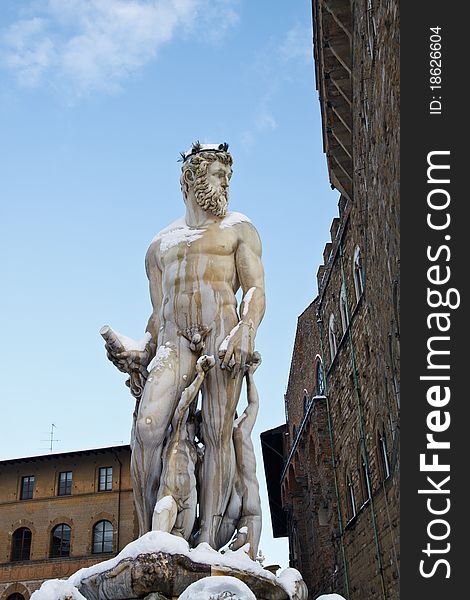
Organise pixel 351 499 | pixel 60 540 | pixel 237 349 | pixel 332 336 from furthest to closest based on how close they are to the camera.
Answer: pixel 60 540
pixel 332 336
pixel 351 499
pixel 237 349

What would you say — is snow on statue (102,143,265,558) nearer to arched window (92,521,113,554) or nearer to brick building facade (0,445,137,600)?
brick building facade (0,445,137,600)

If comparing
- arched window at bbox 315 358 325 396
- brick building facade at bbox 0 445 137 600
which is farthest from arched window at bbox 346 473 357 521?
brick building facade at bbox 0 445 137 600

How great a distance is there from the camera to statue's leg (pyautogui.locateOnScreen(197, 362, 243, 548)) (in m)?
3.63

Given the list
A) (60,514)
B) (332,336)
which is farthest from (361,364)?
(60,514)

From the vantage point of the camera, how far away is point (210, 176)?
4.18 m

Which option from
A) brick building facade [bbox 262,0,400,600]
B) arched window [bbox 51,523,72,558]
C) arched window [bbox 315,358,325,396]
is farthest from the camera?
arched window [bbox 51,523,72,558]

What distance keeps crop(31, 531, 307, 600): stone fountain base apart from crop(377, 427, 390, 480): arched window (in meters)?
11.6

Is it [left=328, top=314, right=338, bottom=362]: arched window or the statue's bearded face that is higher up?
[left=328, top=314, right=338, bottom=362]: arched window

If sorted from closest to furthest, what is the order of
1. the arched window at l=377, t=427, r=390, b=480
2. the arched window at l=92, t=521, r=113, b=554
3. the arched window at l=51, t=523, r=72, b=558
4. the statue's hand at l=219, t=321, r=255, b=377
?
Result: the statue's hand at l=219, t=321, r=255, b=377, the arched window at l=377, t=427, r=390, b=480, the arched window at l=92, t=521, r=113, b=554, the arched window at l=51, t=523, r=72, b=558

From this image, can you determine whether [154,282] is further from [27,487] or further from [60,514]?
[27,487]

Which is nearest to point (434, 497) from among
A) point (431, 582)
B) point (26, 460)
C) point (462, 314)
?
point (431, 582)

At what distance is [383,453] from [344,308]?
17.7ft

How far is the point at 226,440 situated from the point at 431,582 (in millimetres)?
1210

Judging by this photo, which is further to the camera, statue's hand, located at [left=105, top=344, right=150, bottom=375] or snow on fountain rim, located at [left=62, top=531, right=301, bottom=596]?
statue's hand, located at [left=105, top=344, right=150, bottom=375]
